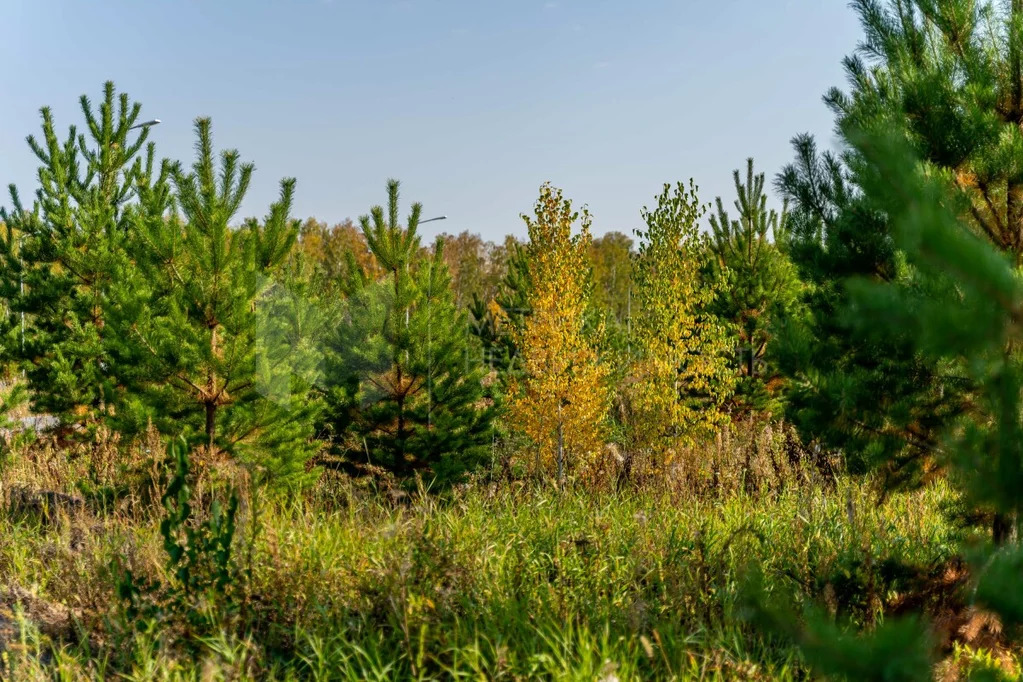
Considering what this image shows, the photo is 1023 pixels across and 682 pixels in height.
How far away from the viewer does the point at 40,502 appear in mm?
7730

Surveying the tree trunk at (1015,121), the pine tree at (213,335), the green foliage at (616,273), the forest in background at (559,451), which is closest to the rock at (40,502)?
the forest in background at (559,451)

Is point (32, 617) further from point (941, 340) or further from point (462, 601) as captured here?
point (941, 340)

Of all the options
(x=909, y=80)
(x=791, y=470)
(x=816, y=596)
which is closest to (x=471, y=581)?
(x=816, y=596)

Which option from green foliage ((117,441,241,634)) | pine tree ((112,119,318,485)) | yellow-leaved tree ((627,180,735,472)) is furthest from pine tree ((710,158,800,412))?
green foliage ((117,441,241,634))

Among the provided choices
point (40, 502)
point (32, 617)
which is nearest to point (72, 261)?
point (40, 502)

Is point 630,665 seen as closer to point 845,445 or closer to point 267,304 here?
point 845,445

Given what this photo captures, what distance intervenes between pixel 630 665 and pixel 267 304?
556 cm

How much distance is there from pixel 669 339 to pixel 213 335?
18.5 feet

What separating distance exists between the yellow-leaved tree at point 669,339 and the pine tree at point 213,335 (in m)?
4.23

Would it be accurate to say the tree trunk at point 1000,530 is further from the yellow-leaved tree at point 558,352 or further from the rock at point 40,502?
the rock at point 40,502

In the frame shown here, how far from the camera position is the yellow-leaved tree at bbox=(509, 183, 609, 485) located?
9672 mm

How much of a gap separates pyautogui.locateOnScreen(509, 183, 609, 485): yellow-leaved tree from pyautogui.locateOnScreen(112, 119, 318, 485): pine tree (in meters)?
2.76

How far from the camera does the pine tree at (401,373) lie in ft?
30.5

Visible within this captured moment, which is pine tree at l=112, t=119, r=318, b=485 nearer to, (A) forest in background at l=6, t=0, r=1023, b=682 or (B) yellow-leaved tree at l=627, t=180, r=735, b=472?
(A) forest in background at l=6, t=0, r=1023, b=682
